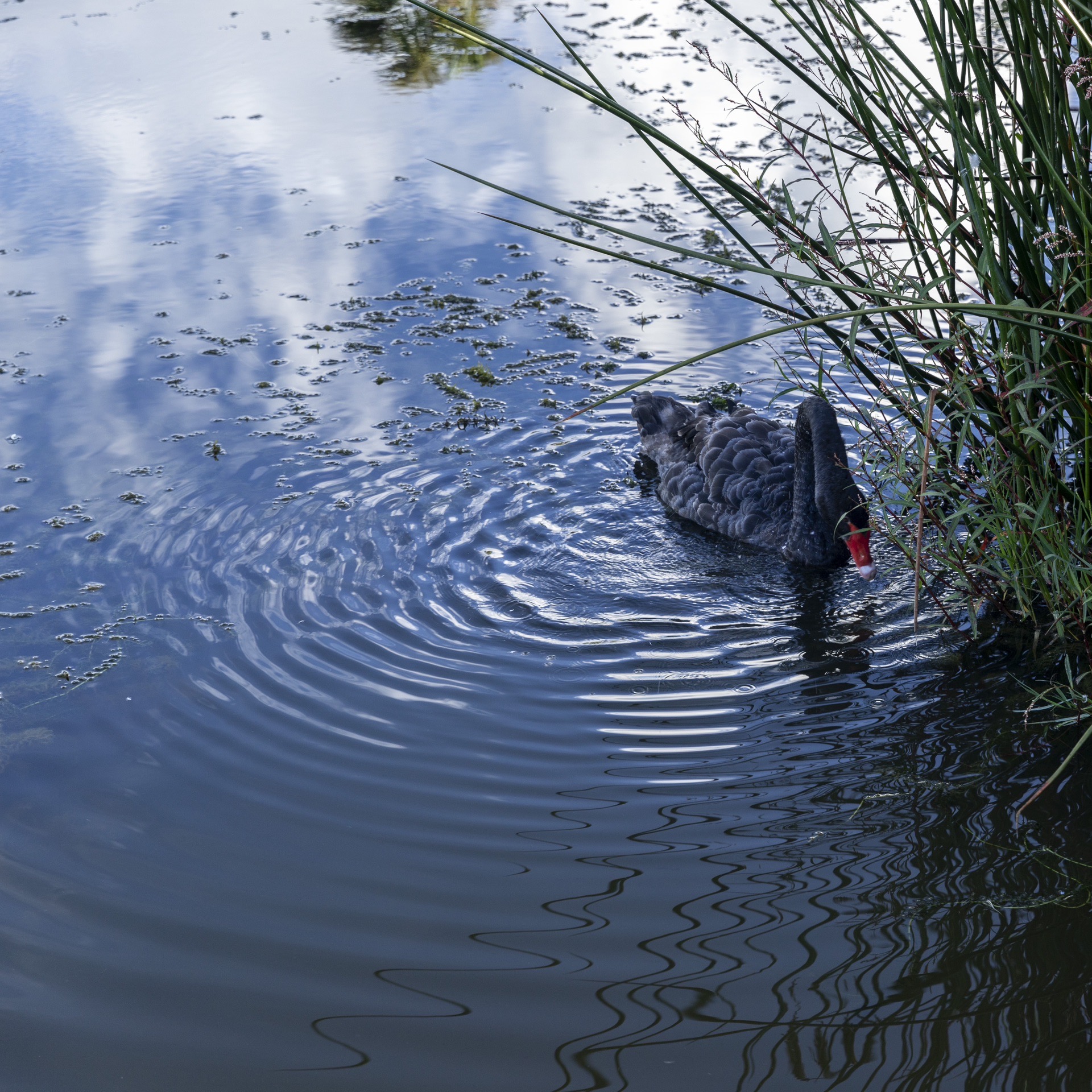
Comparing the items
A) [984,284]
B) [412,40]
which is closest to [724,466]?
[984,284]

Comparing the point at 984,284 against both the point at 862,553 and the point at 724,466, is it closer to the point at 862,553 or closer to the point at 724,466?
the point at 862,553

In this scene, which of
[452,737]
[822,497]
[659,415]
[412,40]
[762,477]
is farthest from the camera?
[412,40]

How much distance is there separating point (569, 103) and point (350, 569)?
6856mm

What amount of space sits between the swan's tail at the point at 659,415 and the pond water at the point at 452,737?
17 centimetres

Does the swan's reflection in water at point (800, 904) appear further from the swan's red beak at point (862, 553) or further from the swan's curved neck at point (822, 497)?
the swan's curved neck at point (822, 497)

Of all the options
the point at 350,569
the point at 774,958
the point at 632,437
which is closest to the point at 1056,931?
the point at 774,958

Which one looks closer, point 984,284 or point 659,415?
point 984,284

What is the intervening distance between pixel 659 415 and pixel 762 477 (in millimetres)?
800

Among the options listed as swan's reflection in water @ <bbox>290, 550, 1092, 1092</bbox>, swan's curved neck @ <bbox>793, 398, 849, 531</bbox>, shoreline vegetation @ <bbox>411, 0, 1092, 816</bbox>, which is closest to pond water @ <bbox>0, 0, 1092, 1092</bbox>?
swan's reflection in water @ <bbox>290, 550, 1092, 1092</bbox>

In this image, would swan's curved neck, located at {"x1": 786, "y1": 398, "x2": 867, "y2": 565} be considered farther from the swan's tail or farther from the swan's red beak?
the swan's tail

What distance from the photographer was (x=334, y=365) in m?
5.73

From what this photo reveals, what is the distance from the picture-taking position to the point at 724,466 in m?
4.89

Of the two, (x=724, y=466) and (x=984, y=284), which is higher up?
(x=984, y=284)

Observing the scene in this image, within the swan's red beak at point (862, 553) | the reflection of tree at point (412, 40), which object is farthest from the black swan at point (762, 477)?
the reflection of tree at point (412, 40)
